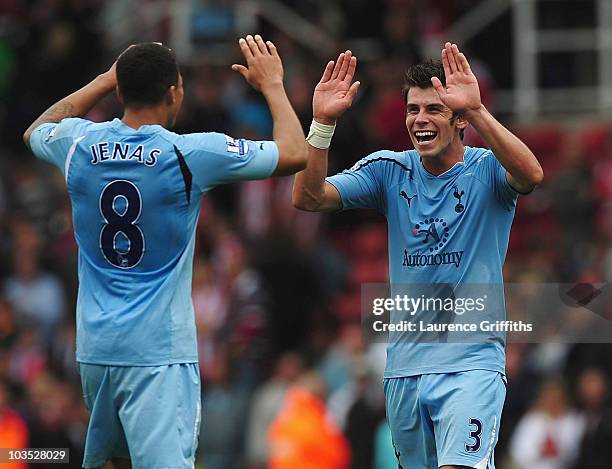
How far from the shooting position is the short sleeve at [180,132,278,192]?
298 inches

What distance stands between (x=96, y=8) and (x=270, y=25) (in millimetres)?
2254

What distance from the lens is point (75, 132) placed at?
25.6 ft

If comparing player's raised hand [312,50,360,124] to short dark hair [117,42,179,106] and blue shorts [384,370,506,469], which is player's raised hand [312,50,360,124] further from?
blue shorts [384,370,506,469]

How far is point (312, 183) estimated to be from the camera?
27.6 feet

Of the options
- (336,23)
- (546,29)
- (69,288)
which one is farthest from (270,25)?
(69,288)

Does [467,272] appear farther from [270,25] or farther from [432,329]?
[270,25]

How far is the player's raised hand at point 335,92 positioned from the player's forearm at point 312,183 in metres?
0.20

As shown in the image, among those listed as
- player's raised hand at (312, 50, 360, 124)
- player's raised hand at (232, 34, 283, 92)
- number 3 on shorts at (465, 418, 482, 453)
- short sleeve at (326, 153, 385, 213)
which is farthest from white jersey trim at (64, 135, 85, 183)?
number 3 on shorts at (465, 418, 482, 453)

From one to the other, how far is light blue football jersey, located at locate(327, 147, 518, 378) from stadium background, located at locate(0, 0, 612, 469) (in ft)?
13.0

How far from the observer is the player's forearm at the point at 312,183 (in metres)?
8.41

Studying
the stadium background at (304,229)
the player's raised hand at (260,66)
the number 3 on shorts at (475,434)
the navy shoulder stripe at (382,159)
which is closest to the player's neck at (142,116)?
the player's raised hand at (260,66)

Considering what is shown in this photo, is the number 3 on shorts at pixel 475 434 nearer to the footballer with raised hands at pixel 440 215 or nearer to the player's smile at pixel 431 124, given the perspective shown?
the footballer with raised hands at pixel 440 215

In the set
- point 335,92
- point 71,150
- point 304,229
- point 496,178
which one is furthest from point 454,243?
point 304,229

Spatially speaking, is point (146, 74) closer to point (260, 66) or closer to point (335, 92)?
point (260, 66)
